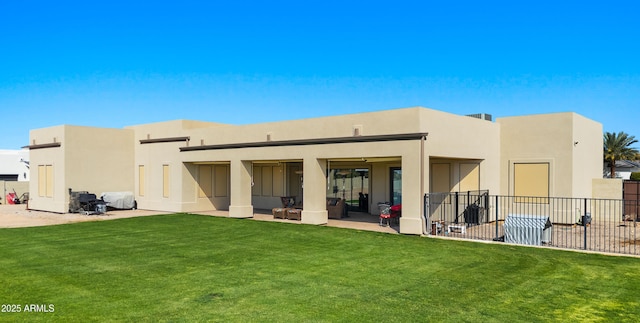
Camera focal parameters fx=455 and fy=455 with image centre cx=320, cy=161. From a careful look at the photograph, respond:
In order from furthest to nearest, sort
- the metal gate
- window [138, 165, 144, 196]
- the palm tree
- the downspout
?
the palm tree < window [138, 165, 144, 196] < the metal gate < the downspout

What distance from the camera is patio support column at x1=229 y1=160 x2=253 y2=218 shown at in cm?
2111

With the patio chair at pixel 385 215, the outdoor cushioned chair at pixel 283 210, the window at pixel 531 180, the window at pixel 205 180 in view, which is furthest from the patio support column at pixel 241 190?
the window at pixel 531 180

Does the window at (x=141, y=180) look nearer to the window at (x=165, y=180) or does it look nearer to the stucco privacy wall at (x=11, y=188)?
the window at (x=165, y=180)

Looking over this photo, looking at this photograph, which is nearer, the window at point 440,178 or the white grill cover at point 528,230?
the white grill cover at point 528,230

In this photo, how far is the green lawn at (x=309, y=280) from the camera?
7184 millimetres

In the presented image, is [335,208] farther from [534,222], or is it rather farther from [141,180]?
[141,180]

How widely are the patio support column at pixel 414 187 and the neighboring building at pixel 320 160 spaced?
1.4 inches

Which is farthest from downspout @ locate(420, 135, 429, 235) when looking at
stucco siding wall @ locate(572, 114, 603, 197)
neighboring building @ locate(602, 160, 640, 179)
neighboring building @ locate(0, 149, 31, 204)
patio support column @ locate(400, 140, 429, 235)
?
neighboring building @ locate(0, 149, 31, 204)

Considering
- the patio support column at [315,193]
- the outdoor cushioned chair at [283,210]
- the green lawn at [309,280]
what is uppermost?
the patio support column at [315,193]

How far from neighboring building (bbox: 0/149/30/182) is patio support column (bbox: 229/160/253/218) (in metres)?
34.2

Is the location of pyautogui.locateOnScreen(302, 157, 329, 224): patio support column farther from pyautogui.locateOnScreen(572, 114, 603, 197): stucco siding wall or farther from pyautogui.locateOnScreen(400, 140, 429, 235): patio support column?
pyautogui.locateOnScreen(572, 114, 603, 197): stucco siding wall

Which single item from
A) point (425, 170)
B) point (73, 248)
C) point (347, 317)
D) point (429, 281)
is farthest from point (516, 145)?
point (73, 248)

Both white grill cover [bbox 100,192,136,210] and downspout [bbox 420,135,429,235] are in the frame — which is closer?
downspout [bbox 420,135,429,235]

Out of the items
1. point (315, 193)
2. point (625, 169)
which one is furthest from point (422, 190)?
point (625, 169)
